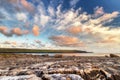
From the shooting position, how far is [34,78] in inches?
330

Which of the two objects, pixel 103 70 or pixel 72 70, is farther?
pixel 103 70

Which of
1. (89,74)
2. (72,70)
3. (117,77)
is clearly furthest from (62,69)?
(117,77)

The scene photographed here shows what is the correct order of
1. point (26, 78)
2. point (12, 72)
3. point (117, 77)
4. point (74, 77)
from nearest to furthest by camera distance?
point (26, 78)
point (74, 77)
point (12, 72)
point (117, 77)

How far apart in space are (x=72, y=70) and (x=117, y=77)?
2.58m

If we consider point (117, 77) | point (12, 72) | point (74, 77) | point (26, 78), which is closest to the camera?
point (26, 78)

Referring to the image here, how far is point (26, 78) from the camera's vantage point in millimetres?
8242

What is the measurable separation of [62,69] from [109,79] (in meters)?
2.60

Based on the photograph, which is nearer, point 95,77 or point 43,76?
point 43,76

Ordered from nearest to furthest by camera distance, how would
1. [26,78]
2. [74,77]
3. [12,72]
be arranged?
[26,78] < [74,77] < [12,72]

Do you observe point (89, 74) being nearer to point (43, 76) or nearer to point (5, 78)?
point (43, 76)

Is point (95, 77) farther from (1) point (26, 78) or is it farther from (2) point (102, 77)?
(1) point (26, 78)

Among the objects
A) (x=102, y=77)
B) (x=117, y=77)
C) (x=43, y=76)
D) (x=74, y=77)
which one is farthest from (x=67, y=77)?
(x=117, y=77)

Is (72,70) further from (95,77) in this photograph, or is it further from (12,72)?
(12,72)

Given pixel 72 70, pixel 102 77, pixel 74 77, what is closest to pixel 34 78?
pixel 74 77
